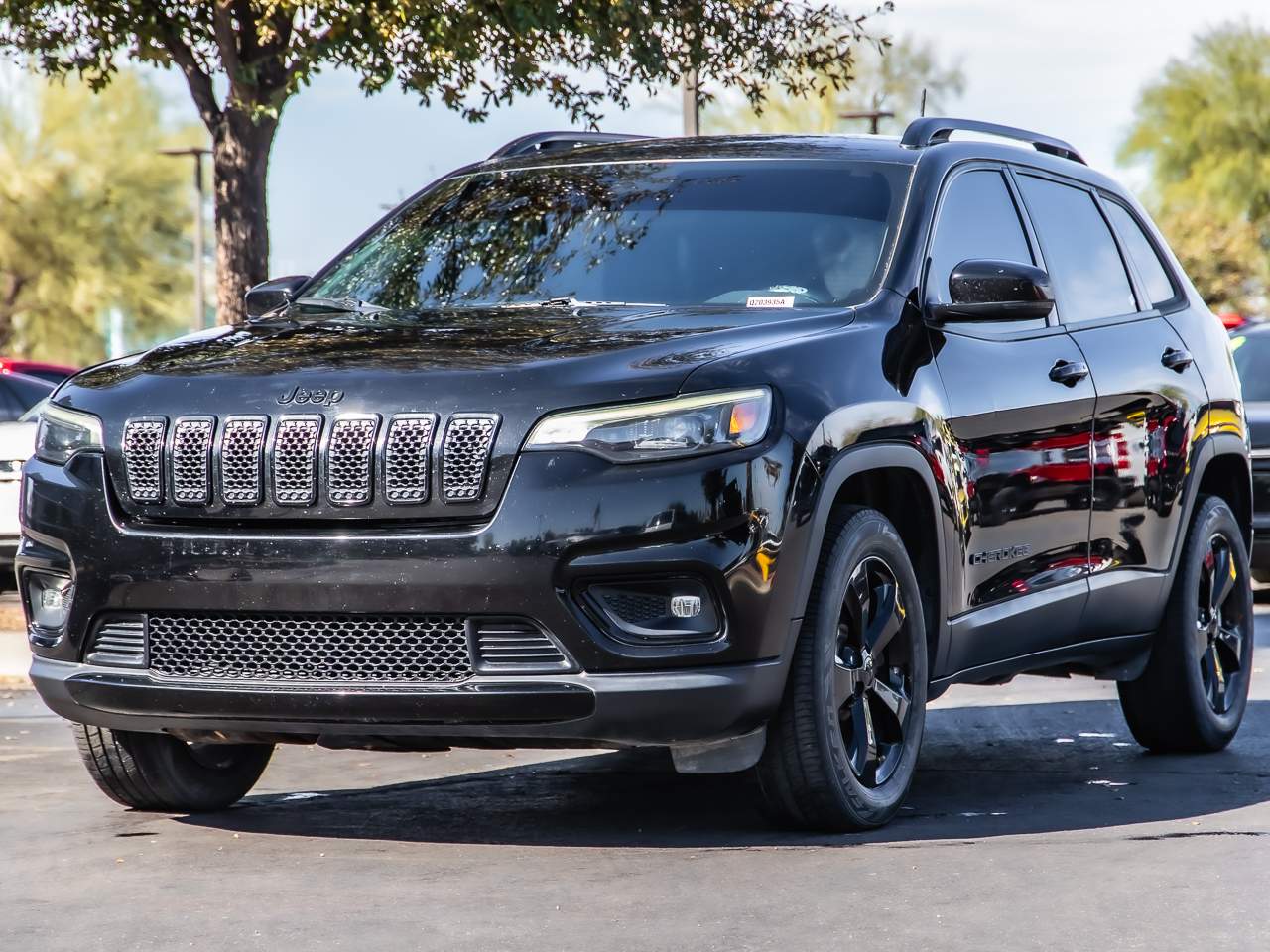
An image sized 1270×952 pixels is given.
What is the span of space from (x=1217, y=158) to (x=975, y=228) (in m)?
53.6

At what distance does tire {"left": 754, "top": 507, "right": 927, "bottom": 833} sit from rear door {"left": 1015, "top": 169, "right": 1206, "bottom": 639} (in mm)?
1138

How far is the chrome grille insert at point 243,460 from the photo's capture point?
17.5 ft

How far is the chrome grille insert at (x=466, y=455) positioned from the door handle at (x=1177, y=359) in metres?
2.99

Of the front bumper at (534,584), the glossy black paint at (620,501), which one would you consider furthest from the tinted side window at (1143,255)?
the front bumper at (534,584)

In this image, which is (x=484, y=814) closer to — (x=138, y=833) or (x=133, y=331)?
(x=138, y=833)

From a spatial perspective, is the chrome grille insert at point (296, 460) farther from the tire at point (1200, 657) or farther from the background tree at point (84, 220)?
the background tree at point (84, 220)

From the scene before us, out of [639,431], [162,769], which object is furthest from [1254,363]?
[639,431]

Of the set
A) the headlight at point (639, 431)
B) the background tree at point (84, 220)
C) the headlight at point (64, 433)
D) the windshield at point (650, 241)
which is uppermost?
the windshield at point (650, 241)

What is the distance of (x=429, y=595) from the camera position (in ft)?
17.0

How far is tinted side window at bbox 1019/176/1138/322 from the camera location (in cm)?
714

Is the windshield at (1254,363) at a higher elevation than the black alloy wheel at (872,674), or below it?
below

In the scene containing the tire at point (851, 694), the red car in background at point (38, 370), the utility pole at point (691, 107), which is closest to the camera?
the tire at point (851, 694)

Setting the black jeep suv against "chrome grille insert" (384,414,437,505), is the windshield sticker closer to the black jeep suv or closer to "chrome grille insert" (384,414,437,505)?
the black jeep suv

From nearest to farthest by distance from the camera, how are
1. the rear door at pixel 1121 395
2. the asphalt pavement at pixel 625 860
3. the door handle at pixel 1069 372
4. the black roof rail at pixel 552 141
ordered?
the asphalt pavement at pixel 625 860
the door handle at pixel 1069 372
the rear door at pixel 1121 395
the black roof rail at pixel 552 141
